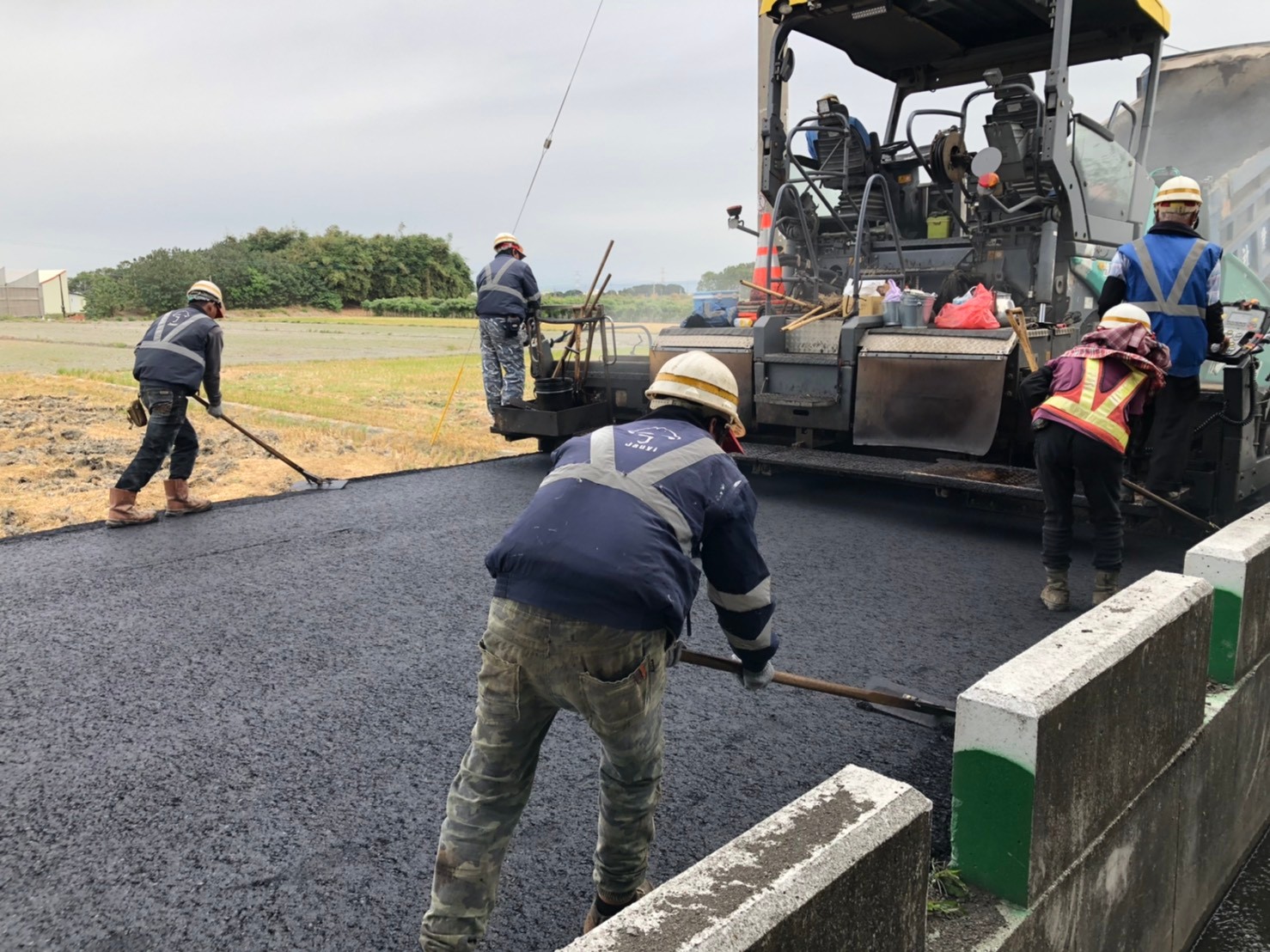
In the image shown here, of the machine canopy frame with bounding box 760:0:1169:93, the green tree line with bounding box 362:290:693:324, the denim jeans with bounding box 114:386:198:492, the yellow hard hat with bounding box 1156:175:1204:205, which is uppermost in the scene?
the machine canopy frame with bounding box 760:0:1169:93

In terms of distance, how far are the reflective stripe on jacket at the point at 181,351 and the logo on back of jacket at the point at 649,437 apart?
4641 millimetres

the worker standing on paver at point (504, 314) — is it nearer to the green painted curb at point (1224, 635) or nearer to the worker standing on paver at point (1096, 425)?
the worker standing on paver at point (1096, 425)

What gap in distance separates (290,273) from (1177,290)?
3098cm

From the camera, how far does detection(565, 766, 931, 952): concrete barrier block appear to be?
4.77 ft

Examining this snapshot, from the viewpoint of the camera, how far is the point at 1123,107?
6785mm

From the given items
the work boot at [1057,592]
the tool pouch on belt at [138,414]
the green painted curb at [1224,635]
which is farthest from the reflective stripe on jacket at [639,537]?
the tool pouch on belt at [138,414]

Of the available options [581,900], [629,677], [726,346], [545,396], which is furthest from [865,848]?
[545,396]

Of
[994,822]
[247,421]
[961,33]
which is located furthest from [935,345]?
[247,421]

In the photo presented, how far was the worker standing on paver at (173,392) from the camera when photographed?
19.3 feet

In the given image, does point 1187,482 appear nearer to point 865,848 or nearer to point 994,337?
point 994,337

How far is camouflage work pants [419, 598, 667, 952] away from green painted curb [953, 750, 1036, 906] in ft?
2.24

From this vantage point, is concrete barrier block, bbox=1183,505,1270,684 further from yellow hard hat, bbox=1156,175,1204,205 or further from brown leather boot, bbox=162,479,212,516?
brown leather boot, bbox=162,479,212,516

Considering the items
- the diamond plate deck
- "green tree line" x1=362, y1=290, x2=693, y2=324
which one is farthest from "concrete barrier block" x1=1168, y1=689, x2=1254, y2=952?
"green tree line" x1=362, y1=290, x2=693, y2=324

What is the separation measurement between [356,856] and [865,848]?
1.41 meters
